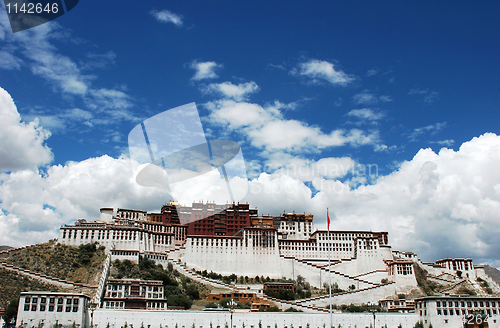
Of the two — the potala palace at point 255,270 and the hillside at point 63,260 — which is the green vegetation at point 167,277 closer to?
the potala palace at point 255,270

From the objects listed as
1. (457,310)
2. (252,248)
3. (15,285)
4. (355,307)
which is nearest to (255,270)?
(252,248)

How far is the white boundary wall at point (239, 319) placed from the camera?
6481 centimetres

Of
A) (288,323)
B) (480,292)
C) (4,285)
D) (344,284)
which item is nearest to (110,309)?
(4,285)

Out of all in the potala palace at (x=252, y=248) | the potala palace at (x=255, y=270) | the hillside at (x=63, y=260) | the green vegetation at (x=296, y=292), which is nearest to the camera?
the potala palace at (x=255, y=270)

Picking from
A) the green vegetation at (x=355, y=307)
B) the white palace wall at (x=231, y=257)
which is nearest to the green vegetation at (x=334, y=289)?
the green vegetation at (x=355, y=307)

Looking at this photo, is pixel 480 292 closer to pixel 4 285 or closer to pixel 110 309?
pixel 110 309

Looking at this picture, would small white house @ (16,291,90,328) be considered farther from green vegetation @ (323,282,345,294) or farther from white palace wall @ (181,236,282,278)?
green vegetation @ (323,282,345,294)

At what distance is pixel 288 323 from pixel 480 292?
57.9m

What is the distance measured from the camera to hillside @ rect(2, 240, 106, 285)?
8006 cm

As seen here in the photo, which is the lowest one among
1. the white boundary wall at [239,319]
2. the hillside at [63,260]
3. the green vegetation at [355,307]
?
the white boundary wall at [239,319]

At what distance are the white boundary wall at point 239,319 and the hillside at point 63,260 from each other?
1590 cm

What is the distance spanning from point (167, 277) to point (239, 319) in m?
22.3

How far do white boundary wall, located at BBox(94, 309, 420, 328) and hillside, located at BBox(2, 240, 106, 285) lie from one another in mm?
15895

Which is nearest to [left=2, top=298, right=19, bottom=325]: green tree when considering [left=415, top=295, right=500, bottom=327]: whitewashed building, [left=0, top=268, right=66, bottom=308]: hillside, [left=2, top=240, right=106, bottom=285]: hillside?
[left=0, top=268, right=66, bottom=308]: hillside
